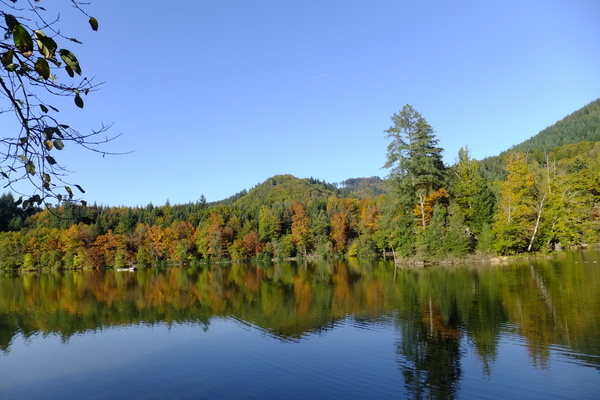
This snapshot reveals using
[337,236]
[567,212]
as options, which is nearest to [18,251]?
[337,236]

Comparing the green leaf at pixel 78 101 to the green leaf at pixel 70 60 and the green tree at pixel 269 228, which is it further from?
the green tree at pixel 269 228

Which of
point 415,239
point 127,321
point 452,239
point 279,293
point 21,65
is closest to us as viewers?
point 21,65

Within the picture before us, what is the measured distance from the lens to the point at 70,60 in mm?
2559

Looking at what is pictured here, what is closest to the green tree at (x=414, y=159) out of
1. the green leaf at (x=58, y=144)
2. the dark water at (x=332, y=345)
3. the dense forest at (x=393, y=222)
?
the dense forest at (x=393, y=222)

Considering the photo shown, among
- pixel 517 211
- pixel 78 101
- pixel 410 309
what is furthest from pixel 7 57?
pixel 517 211

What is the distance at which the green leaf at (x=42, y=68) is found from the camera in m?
2.40

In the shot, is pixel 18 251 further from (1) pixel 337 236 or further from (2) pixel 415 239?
(2) pixel 415 239

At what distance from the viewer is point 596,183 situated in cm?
6794

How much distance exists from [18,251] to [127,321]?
8058cm

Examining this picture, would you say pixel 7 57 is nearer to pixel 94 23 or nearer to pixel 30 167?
pixel 94 23

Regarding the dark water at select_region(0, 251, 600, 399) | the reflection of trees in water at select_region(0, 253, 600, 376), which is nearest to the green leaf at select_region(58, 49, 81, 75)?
the dark water at select_region(0, 251, 600, 399)

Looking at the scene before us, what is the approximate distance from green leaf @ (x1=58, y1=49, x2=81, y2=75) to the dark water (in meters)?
10.7

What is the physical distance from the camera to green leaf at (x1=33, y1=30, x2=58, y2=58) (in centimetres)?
234

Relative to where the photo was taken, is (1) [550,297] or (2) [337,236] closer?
(1) [550,297]
